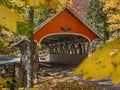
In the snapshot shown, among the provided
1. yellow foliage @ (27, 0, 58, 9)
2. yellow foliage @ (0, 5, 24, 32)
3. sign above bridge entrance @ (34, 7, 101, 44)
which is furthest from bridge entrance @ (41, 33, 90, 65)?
yellow foliage @ (0, 5, 24, 32)

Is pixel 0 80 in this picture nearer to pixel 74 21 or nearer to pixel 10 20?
pixel 10 20

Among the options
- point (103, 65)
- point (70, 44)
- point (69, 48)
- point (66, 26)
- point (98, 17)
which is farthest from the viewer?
point (98, 17)

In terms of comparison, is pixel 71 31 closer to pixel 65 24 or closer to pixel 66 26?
pixel 66 26

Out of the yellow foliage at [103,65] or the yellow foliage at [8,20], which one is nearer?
the yellow foliage at [103,65]

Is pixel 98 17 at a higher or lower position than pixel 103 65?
higher

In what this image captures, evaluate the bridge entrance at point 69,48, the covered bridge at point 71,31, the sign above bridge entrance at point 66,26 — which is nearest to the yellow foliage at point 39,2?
the covered bridge at point 71,31

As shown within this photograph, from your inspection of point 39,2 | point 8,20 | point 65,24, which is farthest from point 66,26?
point 8,20

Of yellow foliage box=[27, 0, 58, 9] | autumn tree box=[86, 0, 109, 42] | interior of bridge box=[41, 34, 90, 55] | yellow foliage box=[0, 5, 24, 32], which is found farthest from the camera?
autumn tree box=[86, 0, 109, 42]

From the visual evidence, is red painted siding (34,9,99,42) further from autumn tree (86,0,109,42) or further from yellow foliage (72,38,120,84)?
yellow foliage (72,38,120,84)

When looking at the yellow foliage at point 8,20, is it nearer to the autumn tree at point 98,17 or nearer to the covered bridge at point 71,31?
the covered bridge at point 71,31

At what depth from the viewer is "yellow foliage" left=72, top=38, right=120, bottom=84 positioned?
85cm

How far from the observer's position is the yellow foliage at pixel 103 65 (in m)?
0.85

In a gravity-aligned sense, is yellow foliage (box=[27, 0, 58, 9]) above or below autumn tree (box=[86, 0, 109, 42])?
below

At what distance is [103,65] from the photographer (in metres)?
0.87
